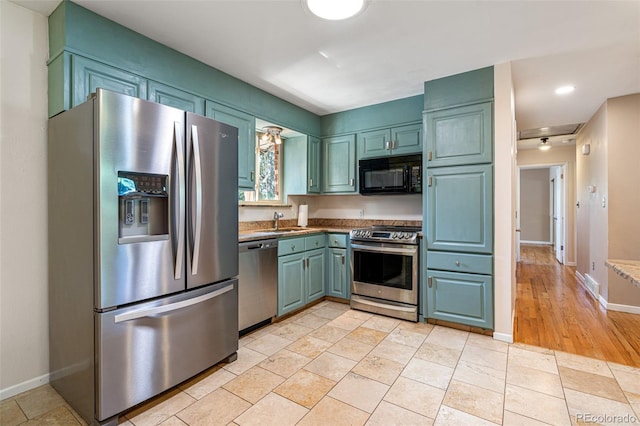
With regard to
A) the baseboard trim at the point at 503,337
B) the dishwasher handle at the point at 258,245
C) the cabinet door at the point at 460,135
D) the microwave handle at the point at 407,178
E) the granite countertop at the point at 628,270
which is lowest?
the baseboard trim at the point at 503,337

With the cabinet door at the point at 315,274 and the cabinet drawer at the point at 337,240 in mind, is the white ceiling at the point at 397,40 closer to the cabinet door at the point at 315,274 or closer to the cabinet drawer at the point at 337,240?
the cabinet drawer at the point at 337,240

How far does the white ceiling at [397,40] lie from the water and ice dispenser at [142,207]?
3.74ft

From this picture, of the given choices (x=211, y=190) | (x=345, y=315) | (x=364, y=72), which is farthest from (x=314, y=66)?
(x=345, y=315)

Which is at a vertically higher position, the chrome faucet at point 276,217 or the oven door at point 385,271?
the chrome faucet at point 276,217

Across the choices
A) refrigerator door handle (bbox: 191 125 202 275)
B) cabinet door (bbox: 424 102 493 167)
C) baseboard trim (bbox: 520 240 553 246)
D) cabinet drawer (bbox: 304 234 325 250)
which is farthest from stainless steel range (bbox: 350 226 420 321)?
baseboard trim (bbox: 520 240 553 246)

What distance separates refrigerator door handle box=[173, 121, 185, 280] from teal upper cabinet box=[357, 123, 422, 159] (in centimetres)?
240

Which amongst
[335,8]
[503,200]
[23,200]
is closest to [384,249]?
[503,200]

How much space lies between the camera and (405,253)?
3.18 metres

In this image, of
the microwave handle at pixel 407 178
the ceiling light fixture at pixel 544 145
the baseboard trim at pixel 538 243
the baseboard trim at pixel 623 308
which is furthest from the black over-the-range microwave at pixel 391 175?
the baseboard trim at pixel 538 243

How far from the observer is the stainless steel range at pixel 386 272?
3.16m

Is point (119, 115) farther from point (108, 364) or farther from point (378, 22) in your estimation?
point (378, 22)

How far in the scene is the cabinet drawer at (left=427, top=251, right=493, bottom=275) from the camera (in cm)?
280

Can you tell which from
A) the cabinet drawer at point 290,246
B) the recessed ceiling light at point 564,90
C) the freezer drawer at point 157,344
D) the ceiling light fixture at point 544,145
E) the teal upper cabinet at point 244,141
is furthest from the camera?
the ceiling light fixture at point 544,145

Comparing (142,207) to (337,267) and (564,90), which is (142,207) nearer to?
(337,267)
